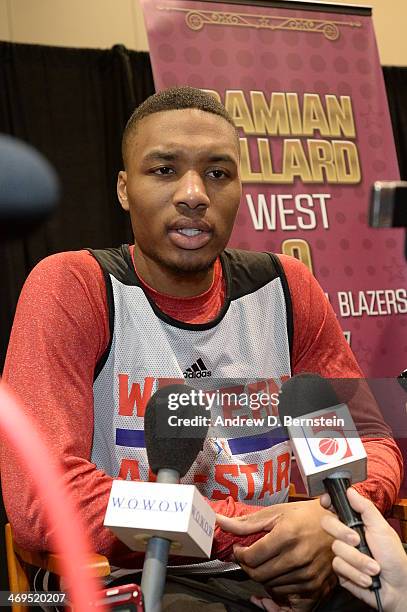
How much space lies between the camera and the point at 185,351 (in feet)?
3.39

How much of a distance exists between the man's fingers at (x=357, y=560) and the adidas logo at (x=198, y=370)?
275 millimetres

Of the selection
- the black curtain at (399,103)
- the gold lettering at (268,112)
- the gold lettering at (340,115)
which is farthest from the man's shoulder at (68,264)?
the black curtain at (399,103)

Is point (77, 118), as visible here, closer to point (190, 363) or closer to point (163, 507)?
point (190, 363)

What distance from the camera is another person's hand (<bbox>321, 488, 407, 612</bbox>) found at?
26.8 inches

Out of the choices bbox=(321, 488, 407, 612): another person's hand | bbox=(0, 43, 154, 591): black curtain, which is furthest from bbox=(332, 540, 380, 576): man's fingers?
bbox=(0, 43, 154, 591): black curtain

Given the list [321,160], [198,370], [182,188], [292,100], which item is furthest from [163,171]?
[292,100]

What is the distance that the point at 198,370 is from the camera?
3.13ft

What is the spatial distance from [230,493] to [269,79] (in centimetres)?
148

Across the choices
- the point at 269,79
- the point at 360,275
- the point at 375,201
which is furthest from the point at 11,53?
the point at 375,201

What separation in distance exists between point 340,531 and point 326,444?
74 mm

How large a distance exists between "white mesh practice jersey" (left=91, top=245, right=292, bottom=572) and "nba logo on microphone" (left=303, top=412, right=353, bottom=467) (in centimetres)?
10

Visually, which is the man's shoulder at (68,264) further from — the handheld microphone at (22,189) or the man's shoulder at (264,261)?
the handheld microphone at (22,189)

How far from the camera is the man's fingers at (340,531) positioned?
0.68 meters

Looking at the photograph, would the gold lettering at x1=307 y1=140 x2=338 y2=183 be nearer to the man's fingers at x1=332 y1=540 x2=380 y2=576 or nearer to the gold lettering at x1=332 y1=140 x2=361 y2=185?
the gold lettering at x1=332 y1=140 x2=361 y2=185
